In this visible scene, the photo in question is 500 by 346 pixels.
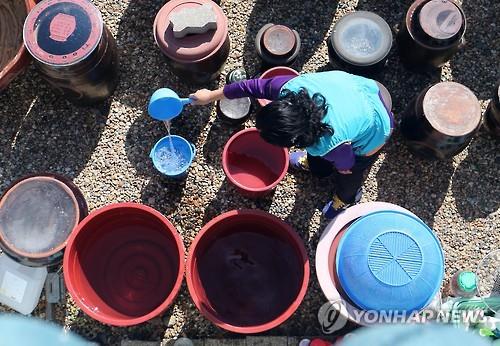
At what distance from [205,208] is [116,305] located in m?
0.72

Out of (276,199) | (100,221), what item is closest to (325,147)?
(276,199)

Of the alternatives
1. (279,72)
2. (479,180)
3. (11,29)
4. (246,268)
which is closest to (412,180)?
(479,180)

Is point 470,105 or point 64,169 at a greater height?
point 470,105

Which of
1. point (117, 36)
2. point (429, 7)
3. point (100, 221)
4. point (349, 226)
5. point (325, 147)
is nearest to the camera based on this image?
point (325, 147)

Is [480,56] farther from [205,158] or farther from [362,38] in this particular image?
[205,158]

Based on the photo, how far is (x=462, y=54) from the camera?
3473 millimetres

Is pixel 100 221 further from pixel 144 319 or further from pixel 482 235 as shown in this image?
pixel 482 235

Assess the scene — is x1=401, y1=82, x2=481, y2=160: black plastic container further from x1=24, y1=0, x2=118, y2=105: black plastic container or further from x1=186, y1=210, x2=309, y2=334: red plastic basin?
x1=24, y1=0, x2=118, y2=105: black plastic container

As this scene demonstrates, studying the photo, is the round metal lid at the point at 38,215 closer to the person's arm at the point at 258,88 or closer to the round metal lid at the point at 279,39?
the person's arm at the point at 258,88

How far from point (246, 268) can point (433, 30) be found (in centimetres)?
170

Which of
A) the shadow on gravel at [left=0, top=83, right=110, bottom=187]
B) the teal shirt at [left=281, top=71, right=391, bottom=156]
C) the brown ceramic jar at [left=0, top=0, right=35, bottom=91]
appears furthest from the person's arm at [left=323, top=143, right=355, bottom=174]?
the brown ceramic jar at [left=0, top=0, right=35, bottom=91]

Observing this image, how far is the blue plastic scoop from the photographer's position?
3.00m

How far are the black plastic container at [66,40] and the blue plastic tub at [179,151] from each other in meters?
0.53

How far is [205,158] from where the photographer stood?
3.31m
